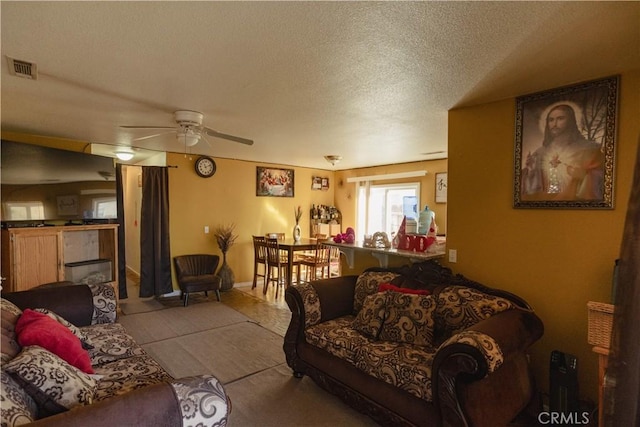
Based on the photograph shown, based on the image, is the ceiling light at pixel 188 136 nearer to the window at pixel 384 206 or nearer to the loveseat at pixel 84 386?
the loveseat at pixel 84 386

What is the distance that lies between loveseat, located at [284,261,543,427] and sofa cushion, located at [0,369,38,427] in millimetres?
1659

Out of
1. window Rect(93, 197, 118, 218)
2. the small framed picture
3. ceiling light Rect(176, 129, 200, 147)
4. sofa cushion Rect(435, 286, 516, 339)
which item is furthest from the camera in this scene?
the small framed picture

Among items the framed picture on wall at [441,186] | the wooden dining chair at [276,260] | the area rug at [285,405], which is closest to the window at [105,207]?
the wooden dining chair at [276,260]

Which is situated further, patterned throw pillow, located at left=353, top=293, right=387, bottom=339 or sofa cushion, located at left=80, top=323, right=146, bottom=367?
patterned throw pillow, located at left=353, top=293, right=387, bottom=339

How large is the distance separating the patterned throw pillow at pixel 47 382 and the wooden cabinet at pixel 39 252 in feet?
9.04

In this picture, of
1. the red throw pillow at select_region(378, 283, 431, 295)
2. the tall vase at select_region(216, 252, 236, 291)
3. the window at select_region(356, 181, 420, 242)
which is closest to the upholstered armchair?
the tall vase at select_region(216, 252, 236, 291)

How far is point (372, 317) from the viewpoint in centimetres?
244

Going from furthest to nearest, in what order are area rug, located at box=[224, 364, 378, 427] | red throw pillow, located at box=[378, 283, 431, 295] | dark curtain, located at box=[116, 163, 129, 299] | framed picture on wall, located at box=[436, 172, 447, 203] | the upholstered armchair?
1. framed picture on wall, located at box=[436, 172, 447, 203]
2. the upholstered armchair
3. dark curtain, located at box=[116, 163, 129, 299]
4. red throw pillow, located at box=[378, 283, 431, 295]
5. area rug, located at box=[224, 364, 378, 427]

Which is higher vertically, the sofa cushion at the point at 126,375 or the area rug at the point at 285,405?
the sofa cushion at the point at 126,375

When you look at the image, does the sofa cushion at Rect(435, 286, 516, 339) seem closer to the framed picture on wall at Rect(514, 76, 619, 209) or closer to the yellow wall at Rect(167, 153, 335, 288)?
the framed picture on wall at Rect(514, 76, 619, 209)

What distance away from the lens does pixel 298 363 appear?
8.62ft

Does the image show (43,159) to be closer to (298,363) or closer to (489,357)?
(298,363)

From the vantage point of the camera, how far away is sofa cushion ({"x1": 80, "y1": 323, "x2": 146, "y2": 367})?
2.03m

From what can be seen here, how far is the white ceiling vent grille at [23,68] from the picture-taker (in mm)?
1915
